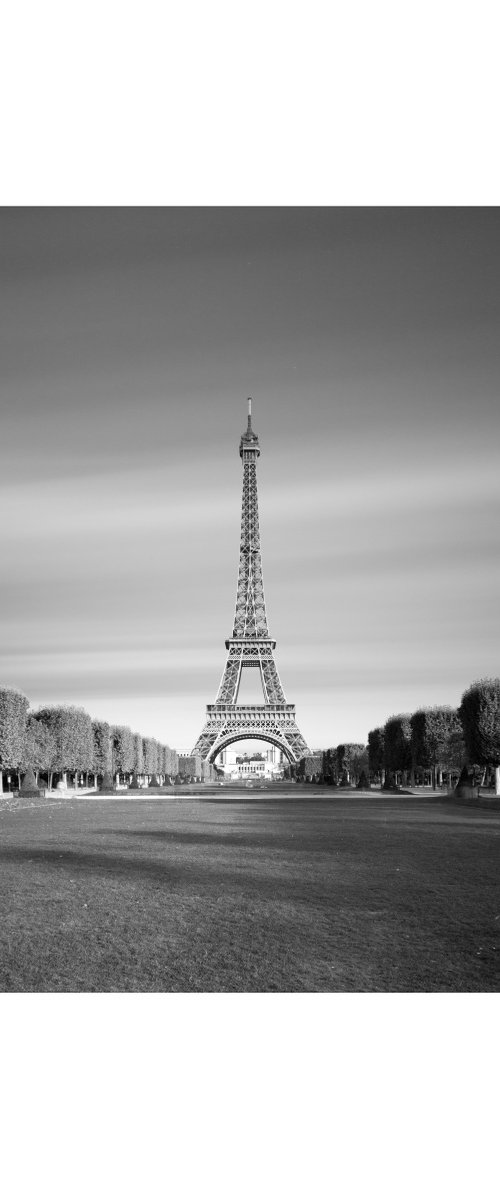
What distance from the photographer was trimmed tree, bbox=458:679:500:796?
128 feet

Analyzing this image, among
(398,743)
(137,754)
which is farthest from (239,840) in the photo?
(137,754)

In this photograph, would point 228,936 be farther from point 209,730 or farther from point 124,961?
point 209,730

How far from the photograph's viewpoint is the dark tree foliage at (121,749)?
64.9m

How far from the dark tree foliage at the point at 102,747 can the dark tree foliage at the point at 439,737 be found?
19808mm

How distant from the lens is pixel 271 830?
788 inches

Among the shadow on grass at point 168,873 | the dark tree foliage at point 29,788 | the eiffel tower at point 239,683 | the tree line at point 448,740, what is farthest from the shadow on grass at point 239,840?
the eiffel tower at point 239,683

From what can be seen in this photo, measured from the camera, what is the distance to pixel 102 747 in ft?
199

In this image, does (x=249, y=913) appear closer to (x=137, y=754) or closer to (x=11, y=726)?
(x=11, y=726)

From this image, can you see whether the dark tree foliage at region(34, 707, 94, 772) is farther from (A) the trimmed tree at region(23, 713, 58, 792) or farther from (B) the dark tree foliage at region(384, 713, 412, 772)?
(B) the dark tree foliage at region(384, 713, 412, 772)

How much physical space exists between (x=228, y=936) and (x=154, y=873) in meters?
4.41

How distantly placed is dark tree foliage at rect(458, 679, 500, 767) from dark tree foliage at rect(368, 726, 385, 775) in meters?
21.6

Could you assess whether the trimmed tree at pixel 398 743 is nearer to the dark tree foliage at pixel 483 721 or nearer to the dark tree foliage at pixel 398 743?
the dark tree foliage at pixel 398 743

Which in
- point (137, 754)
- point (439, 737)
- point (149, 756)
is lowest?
point (149, 756)

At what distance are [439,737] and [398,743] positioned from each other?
6047mm
